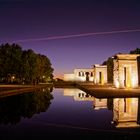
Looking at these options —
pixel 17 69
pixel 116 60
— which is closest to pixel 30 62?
pixel 17 69

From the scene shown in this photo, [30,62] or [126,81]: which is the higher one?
[30,62]

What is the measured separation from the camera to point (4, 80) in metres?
59.6

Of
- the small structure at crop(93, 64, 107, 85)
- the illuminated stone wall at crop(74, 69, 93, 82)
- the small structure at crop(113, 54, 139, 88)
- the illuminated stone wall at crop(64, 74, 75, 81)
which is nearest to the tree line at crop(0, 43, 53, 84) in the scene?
the small structure at crop(93, 64, 107, 85)

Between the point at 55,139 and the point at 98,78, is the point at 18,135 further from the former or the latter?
the point at 98,78

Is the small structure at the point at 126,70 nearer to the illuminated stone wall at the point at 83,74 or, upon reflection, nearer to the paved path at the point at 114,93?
the paved path at the point at 114,93

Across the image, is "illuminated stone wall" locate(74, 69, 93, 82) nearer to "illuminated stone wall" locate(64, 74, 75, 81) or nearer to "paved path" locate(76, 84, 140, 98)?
"illuminated stone wall" locate(64, 74, 75, 81)

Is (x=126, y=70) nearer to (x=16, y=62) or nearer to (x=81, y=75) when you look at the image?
(x=16, y=62)

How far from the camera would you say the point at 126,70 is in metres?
36.2

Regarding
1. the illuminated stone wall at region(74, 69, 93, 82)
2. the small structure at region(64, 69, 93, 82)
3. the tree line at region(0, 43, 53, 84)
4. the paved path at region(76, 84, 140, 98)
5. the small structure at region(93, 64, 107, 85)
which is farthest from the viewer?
the small structure at region(64, 69, 93, 82)

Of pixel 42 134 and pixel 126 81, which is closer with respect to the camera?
pixel 42 134

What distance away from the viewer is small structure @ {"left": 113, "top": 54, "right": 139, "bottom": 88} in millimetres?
35125

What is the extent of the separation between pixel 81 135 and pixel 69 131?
0.81 metres

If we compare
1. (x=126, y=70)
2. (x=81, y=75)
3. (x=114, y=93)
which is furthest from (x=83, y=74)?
(x=114, y=93)

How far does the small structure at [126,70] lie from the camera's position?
35125mm
